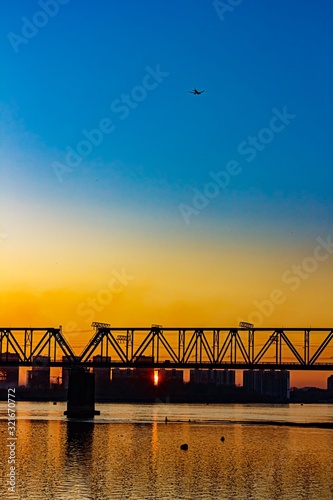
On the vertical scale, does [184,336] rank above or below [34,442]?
above

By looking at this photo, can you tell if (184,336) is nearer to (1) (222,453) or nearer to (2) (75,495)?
(1) (222,453)

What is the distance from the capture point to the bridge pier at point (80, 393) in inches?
6796

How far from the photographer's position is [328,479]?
82.7 meters

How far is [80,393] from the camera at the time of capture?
579 feet

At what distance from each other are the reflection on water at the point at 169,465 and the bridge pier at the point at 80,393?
83.6ft

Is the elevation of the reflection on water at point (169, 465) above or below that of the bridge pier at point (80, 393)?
below

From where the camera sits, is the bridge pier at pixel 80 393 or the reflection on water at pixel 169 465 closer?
the reflection on water at pixel 169 465

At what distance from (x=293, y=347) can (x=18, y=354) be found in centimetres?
6129

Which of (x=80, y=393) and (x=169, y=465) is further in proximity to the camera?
(x=80, y=393)

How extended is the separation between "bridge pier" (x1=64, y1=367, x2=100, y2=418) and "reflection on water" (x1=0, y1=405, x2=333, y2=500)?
83.6 feet

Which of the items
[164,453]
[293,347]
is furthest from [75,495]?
[293,347]

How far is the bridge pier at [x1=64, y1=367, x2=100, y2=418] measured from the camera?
172625mm

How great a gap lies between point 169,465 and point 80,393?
85795 mm

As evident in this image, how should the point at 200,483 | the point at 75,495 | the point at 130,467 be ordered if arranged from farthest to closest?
1. the point at 130,467
2. the point at 200,483
3. the point at 75,495
